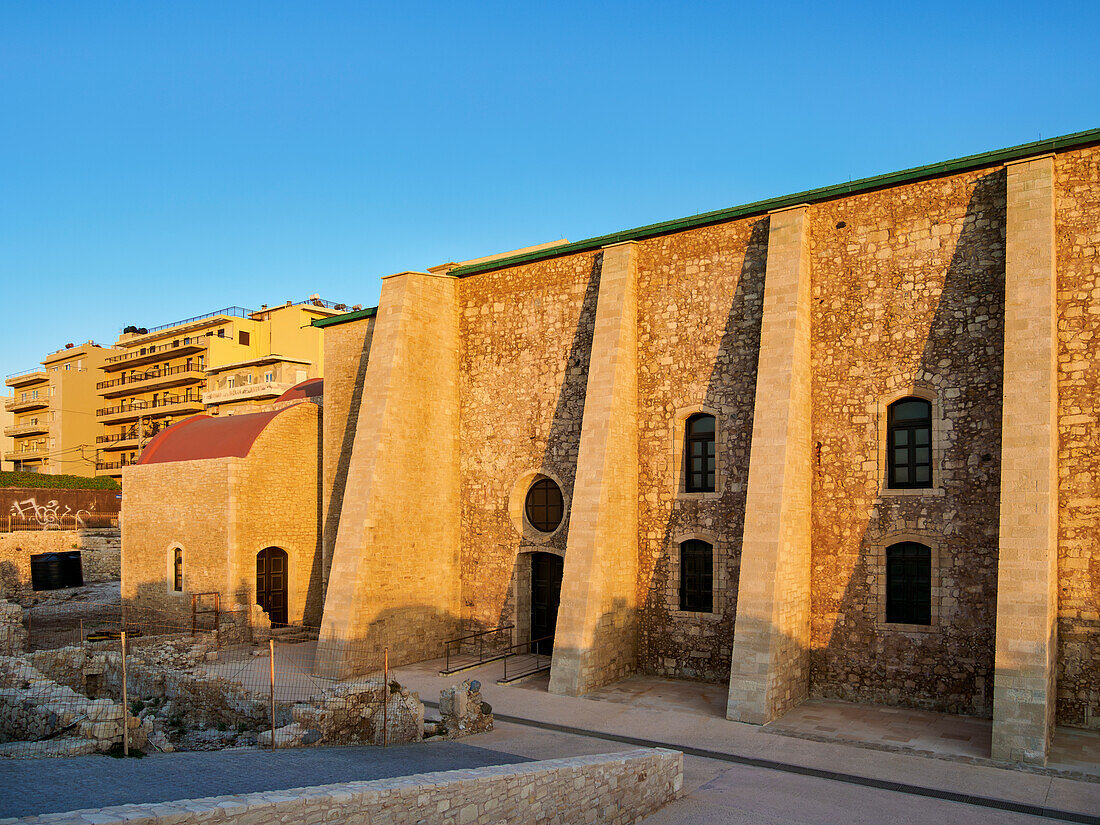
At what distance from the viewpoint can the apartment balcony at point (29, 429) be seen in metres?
58.7

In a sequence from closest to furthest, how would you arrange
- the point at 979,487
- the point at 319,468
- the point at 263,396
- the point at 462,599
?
the point at 979,487 → the point at 462,599 → the point at 319,468 → the point at 263,396

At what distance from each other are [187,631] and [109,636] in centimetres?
176

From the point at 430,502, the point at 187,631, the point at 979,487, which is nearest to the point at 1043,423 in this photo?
the point at 979,487

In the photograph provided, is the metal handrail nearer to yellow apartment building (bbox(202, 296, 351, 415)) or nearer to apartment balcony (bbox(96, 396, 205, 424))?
yellow apartment building (bbox(202, 296, 351, 415))

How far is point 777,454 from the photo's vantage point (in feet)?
42.7

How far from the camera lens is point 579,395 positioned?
16.9 m

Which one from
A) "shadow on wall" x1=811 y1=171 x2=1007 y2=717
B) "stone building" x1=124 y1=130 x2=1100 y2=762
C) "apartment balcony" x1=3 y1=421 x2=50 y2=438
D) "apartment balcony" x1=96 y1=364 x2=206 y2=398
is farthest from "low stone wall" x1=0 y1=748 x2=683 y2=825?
"apartment balcony" x1=3 y1=421 x2=50 y2=438

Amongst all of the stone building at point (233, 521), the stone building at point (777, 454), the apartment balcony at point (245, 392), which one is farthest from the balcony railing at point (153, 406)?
→ the stone building at point (777, 454)

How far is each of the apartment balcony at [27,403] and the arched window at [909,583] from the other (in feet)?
206

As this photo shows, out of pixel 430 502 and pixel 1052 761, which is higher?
pixel 430 502

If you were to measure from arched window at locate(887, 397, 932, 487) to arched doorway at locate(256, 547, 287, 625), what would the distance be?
50.0 ft

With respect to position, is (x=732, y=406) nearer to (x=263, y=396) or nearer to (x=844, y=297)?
(x=844, y=297)

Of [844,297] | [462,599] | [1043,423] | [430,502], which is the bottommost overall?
[462,599]

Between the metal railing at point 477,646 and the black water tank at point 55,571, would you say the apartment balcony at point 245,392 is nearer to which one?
the black water tank at point 55,571
